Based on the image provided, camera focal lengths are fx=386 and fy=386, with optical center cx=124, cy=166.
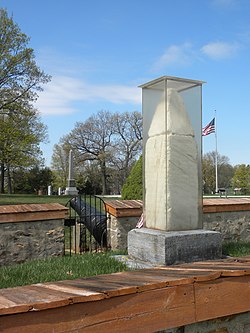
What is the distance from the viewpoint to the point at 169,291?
266 centimetres

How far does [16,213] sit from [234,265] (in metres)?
4.17

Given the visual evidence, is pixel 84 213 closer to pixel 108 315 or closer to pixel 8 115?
pixel 108 315

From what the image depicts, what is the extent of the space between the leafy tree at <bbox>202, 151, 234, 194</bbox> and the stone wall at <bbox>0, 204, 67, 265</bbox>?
47739 millimetres

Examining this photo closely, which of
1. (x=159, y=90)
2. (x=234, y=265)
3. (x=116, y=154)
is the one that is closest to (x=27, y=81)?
(x=159, y=90)

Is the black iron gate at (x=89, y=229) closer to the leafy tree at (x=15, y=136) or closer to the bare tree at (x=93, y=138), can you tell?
the leafy tree at (x=15, y=136)

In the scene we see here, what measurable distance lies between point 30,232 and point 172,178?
3.24 meters

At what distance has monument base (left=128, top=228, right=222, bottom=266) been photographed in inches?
167

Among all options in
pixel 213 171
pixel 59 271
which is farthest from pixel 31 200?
pixel 213 171

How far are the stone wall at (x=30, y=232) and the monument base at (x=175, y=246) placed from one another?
247 cm

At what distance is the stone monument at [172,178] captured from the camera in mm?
4375

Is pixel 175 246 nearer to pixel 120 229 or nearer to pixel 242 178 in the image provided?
pixel 120 229

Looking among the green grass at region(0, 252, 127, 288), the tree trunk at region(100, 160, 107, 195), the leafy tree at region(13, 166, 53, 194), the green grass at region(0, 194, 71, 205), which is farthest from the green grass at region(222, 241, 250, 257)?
the tree trunk at region(100, 160, 107, 195)

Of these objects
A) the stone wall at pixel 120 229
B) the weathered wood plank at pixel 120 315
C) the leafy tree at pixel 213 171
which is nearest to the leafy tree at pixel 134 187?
the stone wall at pixel 120 229

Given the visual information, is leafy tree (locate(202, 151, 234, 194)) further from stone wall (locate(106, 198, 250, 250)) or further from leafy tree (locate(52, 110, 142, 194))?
stone wall (locate(106, 198, 250, 250))
